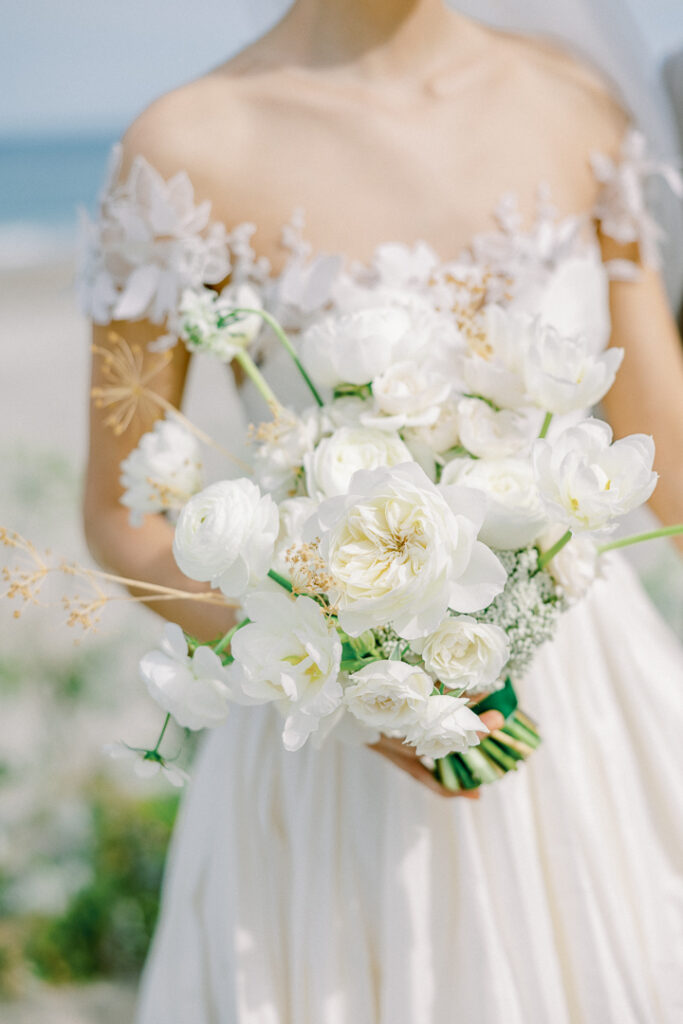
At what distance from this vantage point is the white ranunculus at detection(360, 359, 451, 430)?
2.55 ft

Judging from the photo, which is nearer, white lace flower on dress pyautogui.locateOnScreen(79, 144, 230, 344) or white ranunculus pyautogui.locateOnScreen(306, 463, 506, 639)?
white ranunculus pyautogui.locateOnScreen(306, 463, 506, 639)

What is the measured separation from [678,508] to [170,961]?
94cm

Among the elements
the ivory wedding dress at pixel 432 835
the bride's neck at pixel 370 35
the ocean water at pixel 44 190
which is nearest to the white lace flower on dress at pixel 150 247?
the ivory wedding dress at pixel 432 835

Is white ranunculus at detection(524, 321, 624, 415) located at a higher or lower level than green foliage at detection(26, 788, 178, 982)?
higher

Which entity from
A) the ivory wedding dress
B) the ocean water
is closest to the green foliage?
the ivory wedding dress

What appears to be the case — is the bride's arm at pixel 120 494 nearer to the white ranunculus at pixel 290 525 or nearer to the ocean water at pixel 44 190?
the white ranunculus at pixel 290 525

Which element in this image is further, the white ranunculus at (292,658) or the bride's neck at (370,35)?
the bride's neck at (370,35)

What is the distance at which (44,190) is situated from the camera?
11.5 m

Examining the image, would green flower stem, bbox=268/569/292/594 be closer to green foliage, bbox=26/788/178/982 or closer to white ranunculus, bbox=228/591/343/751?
white ranunculus, bbox=228/591/343/751

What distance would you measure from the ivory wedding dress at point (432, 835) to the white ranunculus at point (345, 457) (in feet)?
0.76

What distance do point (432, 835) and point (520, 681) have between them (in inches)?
9.2

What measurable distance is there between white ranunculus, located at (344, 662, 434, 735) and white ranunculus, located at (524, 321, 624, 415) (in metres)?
0.27

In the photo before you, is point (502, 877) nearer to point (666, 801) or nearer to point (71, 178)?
point (666, 801)

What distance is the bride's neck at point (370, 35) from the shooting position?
1.21 m
